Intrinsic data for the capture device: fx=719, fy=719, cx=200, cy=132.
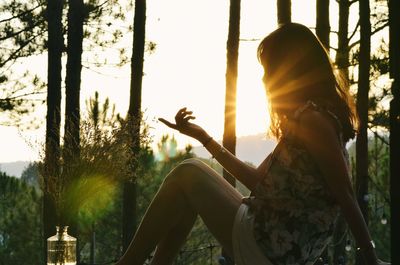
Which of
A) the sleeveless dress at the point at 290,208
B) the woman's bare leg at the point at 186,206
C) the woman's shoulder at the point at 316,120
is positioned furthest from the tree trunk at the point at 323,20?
the woman's shoulder at the point at 316,120

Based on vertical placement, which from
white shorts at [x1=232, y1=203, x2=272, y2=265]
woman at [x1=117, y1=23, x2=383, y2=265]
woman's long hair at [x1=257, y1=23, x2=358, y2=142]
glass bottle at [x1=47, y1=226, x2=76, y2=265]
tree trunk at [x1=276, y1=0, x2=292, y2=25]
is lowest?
Result: glass bottle at [x1=47, y1=226, x2=76, y2=265]

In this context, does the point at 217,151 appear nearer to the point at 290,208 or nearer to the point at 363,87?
the point at 290,208

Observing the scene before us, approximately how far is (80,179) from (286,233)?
79.1 inches

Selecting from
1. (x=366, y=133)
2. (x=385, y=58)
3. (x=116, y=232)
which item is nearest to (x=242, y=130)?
(x=366, y=133)

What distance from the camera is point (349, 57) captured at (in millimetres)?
10234

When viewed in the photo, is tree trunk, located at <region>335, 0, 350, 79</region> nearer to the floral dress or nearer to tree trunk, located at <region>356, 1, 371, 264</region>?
tree trunk, located at <region>356, 1, 371, 264</region>

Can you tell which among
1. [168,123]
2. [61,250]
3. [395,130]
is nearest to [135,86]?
[61,250]

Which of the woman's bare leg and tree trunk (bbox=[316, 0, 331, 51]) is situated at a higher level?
tree trunk (bbox=[316, 0, 331, 51])

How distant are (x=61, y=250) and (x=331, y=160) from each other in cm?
248

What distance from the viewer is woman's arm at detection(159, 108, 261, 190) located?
9.42 feet

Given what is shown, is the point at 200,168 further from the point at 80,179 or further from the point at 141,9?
the point at 141,9

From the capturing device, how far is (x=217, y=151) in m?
2.97

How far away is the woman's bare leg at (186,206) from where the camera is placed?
2.84 meters

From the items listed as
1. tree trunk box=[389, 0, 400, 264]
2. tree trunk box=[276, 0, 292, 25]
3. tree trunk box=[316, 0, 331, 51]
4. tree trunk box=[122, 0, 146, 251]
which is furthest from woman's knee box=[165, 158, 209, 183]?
tree trunk box=[122, 0, 146, 251]
